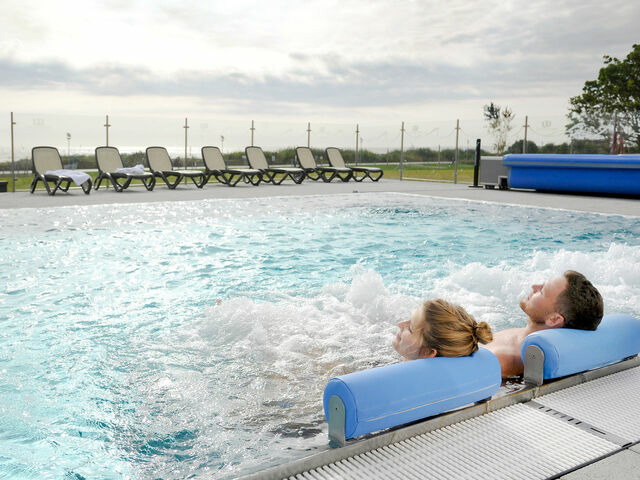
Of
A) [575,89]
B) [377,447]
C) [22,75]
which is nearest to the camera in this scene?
[377,447]

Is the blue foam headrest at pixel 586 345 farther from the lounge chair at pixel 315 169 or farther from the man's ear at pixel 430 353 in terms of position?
the lounge chair at pixel 315 169

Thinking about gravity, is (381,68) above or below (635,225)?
above

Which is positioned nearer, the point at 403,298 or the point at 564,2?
the point at 403,298

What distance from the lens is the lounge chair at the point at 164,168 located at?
571 inches

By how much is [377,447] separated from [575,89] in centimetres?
2764

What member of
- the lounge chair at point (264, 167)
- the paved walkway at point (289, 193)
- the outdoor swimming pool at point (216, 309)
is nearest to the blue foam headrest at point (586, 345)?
the outdoor swimming pool at point (216, 309)

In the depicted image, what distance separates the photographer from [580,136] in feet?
53.2

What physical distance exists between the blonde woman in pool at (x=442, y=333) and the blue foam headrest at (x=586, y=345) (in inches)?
11.4

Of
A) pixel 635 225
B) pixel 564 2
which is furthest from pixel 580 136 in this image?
pixel 635 225

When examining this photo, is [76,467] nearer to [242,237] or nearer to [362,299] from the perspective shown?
[362,299]

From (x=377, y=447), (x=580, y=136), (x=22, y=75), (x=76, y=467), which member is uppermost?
(x=22, y=75)

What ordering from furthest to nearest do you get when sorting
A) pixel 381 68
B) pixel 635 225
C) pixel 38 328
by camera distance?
pixel 381 68 < pixel 635 225 < pixel 38 328

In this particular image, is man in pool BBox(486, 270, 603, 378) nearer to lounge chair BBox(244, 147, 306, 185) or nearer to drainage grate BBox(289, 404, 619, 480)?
drainage grate BBox(289, 404, 619, 480)

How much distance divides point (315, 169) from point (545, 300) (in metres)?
15.2
